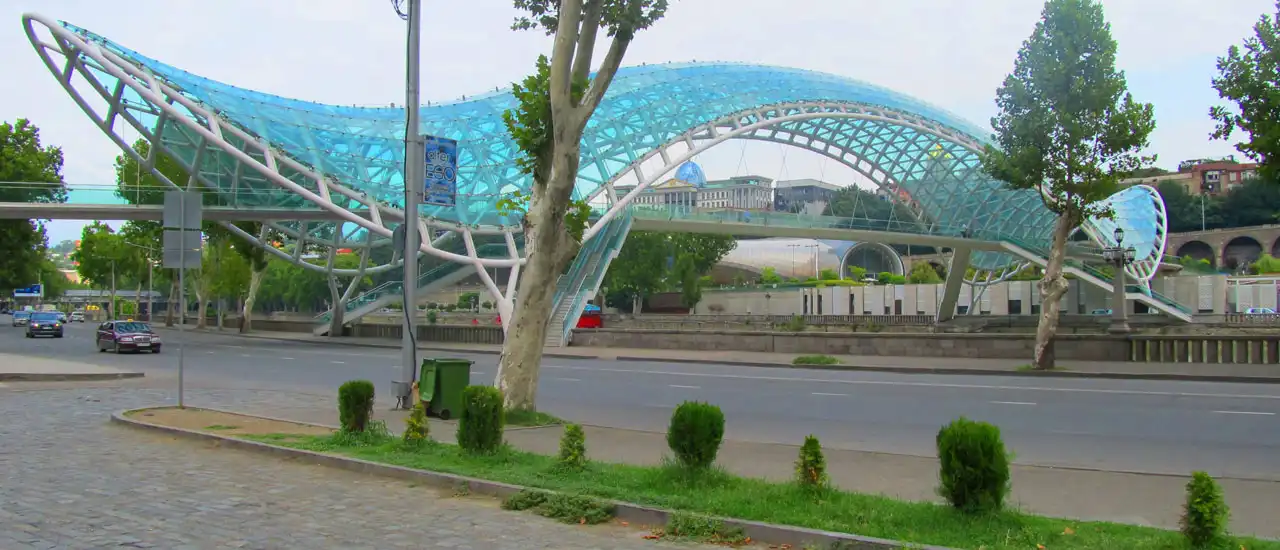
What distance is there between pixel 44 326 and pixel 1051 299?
55.9m

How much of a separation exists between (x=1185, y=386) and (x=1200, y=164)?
144 m

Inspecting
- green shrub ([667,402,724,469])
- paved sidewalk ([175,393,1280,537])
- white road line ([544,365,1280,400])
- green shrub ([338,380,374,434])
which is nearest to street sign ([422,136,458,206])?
paved sidewalk ([175,393,1280,537])

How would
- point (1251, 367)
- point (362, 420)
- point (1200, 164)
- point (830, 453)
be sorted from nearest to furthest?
point (830, 453) → point (362, 420) → point (1251, 367) → point (1200, 164)

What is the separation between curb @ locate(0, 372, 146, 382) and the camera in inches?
939

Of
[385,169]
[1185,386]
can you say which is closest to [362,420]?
[1185,386]

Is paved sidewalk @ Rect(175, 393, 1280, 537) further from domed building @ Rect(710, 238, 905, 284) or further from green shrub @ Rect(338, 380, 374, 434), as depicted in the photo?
domed building @ Rect(710, 238, 905, 284)

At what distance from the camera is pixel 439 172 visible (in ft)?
55.2

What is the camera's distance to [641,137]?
51156 millimetres

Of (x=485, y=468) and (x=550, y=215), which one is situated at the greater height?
(x=550, y=215)

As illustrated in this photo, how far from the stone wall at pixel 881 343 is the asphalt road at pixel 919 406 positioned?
229 inches

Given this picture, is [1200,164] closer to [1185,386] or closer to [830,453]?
[1185,386]

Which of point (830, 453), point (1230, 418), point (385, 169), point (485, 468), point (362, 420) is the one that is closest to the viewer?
point (485, 468)

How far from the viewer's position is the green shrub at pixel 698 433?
8812 millimetres

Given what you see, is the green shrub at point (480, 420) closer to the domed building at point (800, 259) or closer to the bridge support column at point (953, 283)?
the bridge support column at point (953, 283)
